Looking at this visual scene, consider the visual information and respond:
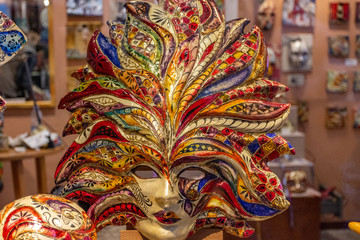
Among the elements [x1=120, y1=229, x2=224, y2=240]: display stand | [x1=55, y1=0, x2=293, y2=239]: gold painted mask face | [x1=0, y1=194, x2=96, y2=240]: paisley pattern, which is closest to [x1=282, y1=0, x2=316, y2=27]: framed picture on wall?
[x1=55, y1=0, x2=293, y2=239]: gold painted mask face

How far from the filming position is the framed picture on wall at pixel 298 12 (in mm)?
1356

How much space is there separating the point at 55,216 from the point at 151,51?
0.32 metres

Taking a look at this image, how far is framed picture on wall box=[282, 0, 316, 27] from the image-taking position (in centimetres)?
136

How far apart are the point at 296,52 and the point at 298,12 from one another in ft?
0.38

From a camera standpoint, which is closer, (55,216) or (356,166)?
(55,216)

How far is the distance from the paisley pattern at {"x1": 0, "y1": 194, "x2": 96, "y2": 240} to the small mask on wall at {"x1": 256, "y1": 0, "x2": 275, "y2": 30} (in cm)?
78

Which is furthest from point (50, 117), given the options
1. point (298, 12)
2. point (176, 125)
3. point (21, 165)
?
point (298, 12)

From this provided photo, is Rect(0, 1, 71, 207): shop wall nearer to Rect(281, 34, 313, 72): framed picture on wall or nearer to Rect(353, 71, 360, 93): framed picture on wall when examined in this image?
Rect(281, 34, 313, 72): framed picture on wall

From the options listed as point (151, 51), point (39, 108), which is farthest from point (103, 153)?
point (39, 108)

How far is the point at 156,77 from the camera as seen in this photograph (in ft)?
2.60

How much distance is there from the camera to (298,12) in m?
1.35

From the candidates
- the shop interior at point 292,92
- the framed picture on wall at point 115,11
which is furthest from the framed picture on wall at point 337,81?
the framed picture on wall at point 115,11

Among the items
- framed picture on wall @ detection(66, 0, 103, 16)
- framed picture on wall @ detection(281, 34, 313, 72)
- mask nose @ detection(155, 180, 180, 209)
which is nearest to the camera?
mask nose @ detection(155, 180, 180, 209)

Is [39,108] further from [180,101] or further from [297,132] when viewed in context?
[297,132]
